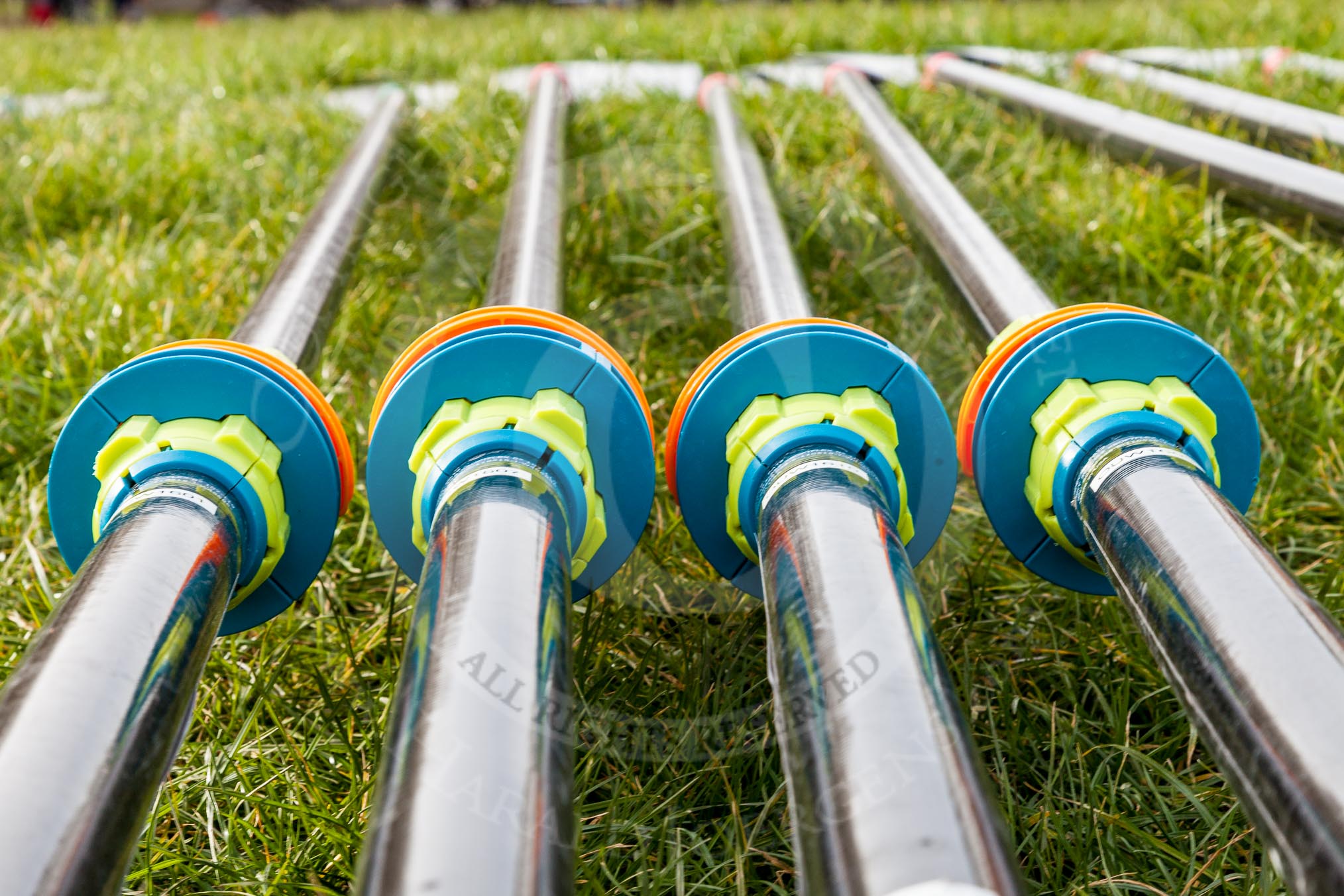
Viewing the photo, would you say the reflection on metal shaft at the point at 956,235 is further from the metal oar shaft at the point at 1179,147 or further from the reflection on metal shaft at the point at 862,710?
the reflection on metal shaft at the point at 862,710

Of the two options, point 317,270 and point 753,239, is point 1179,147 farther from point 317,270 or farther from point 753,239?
point 317,270

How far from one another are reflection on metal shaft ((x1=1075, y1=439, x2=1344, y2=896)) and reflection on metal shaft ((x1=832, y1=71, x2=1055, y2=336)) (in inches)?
17.0

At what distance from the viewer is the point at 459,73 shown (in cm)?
378

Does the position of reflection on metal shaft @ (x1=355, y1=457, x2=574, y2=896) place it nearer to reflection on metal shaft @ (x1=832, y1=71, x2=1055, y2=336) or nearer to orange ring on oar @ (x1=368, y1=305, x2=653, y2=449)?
orange ring on oar @ (x1=368, y1=305, x2=653, y2=449)

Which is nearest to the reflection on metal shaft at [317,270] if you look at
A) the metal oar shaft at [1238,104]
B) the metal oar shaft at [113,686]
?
the metal oar shaft at [113,686]

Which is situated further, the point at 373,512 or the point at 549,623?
the point at 373,512

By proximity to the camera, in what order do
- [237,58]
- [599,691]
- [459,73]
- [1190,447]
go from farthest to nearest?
[237,58] < [459,73] < [599,691] < [1190,447]

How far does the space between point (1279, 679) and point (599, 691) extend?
2.46 ft

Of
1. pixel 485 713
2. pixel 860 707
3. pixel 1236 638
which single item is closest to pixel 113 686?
pixel 485 713

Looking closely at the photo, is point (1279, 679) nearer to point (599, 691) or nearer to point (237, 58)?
point (599, 691)

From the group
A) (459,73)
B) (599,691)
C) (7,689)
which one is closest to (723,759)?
(599,691)

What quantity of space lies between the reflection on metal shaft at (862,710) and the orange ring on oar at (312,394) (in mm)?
516

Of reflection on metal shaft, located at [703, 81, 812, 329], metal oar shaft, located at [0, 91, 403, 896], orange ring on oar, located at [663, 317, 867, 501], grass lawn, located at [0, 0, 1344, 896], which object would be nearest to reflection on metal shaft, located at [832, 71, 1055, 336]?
grass lawn, located at [0, 0, 1344, 896]

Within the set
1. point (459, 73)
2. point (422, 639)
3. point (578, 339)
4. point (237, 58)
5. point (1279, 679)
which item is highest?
point (237, 58)
